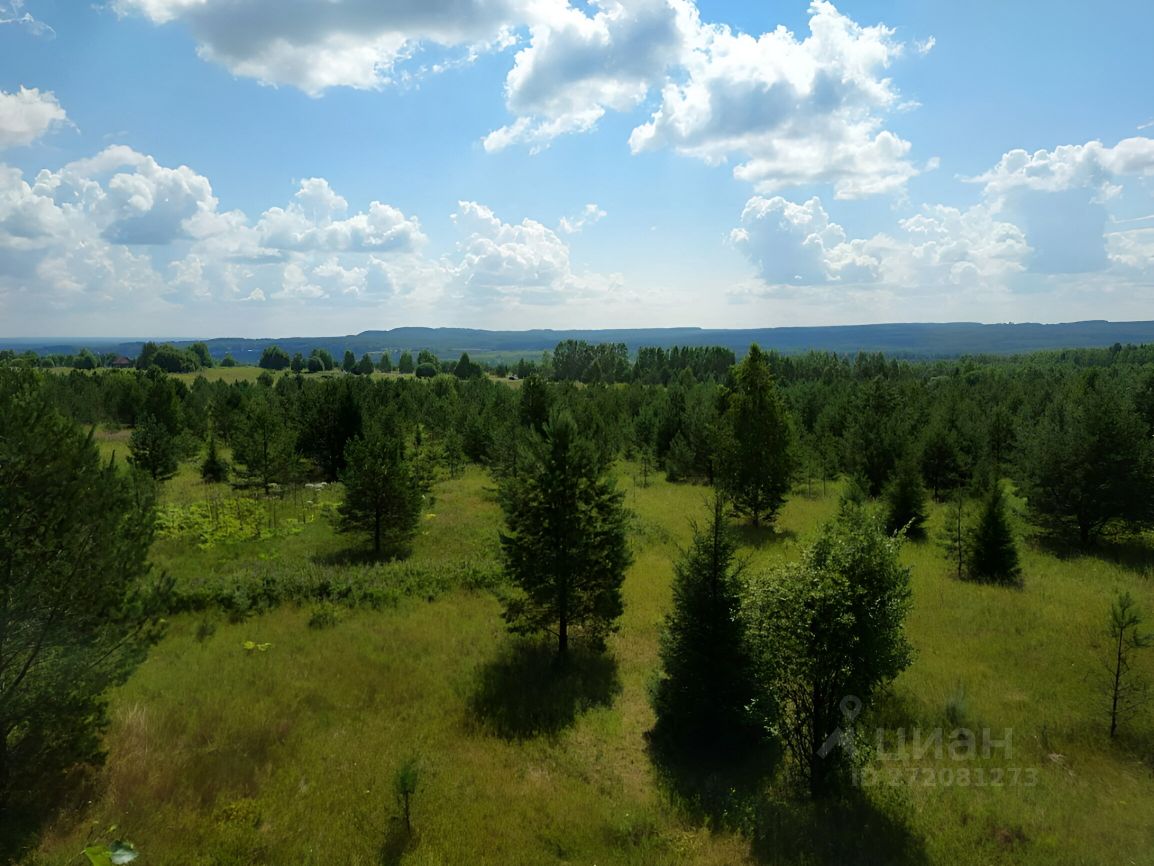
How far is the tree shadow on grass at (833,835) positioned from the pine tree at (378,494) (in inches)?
804

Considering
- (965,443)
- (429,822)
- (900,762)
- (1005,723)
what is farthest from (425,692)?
(965,443)

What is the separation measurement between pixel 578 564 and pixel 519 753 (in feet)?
18.8

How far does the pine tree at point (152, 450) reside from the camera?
130 feet

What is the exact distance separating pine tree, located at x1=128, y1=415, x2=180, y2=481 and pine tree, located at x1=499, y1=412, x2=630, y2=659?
3357 centimetres

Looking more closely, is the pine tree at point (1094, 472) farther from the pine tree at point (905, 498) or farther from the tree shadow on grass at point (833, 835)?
the tree shadow on grass at point (833, 835)

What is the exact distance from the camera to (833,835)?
1112 centimetres

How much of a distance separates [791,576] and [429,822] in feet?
28.1

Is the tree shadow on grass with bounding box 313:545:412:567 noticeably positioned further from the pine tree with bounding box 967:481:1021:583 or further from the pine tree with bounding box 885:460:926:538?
the pine tree with bounding box 885:460:926:538

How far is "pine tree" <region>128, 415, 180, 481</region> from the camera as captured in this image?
39.8m

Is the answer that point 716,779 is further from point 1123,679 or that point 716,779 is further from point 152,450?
point 152,450

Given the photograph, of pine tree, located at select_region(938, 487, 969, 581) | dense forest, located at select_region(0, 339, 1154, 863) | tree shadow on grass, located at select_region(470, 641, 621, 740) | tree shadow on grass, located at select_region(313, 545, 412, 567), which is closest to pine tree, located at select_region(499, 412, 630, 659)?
dense forest, located at select_region(0, 339, 1154, 863)

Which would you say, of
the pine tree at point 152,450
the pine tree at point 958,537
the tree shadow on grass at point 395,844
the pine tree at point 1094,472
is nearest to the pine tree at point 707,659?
the tree shadow on grass at point 395,844

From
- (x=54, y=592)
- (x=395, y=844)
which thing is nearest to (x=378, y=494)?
(x=54, y=592)

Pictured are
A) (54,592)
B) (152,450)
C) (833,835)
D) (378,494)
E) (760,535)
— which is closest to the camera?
(54,592)
